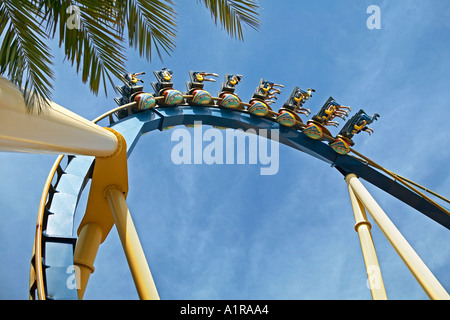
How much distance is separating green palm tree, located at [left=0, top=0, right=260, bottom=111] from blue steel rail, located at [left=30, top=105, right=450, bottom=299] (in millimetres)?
2363

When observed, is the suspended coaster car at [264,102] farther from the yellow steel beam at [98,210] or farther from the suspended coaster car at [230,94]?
the yellow steel beam at [98,210]

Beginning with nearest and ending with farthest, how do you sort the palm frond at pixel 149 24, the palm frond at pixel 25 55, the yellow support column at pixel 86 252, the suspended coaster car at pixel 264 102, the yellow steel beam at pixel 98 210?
the palm frond at pixel 25 55, the palm frond at pixel 149 24, the yellow steel beam at pixel 98 210, the yellow support column at pixel 86 252, the suspended coaster car at pixel 264 102

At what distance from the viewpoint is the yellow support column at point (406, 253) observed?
21.0 ft

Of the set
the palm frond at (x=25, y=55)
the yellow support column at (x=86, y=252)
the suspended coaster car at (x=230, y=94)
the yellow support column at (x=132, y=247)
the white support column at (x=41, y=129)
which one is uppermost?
the palm frond at (x=25, y=55)

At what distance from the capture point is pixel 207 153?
882 centimetres

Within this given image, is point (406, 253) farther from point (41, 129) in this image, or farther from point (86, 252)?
point (41, 129)

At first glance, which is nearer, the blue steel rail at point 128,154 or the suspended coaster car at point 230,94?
the blue steel rail at point 128,154

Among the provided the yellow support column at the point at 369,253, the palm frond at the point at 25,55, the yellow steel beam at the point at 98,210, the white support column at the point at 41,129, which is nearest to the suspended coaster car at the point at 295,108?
the yellow support column at the point at 369,253

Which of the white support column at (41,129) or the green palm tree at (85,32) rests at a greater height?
the green palm tree at (85,32)

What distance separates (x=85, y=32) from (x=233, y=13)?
1049 mm

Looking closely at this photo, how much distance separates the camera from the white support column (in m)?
2.68

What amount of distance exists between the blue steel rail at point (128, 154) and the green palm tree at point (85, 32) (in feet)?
7.75

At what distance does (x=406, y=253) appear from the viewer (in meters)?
7.05
